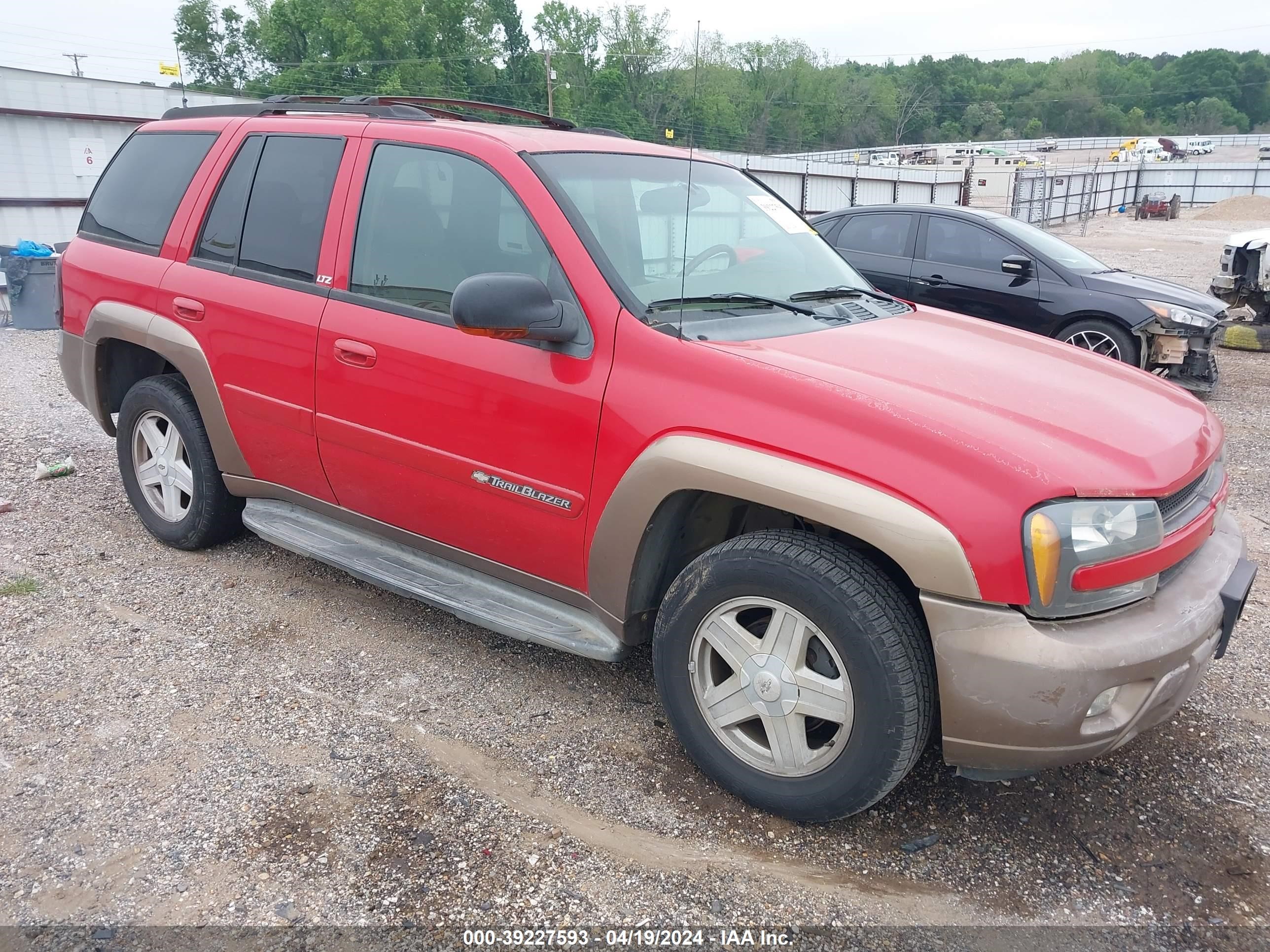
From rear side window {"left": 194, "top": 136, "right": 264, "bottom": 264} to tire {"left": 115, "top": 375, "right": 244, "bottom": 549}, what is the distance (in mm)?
673

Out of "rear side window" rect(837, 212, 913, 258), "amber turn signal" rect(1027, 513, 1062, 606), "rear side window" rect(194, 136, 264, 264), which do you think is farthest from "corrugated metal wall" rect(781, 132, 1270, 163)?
"amber turn signal" rect(1027, 513, 1062, 606)

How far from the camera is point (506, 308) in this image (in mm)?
2697

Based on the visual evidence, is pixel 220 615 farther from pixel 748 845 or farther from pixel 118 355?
pixel 748 845

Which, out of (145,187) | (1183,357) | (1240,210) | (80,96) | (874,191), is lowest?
(1183,357)

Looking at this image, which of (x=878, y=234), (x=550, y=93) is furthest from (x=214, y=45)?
(x=878, y=234)

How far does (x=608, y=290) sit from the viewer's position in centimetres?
289

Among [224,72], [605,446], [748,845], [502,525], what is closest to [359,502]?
[502,525]

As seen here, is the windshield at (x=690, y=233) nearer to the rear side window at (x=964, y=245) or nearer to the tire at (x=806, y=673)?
the tire at (x=806, y=673)

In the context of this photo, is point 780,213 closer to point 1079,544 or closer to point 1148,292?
point 1079,544

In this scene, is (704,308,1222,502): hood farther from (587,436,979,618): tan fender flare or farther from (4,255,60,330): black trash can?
(4,255,60,330): black trash can

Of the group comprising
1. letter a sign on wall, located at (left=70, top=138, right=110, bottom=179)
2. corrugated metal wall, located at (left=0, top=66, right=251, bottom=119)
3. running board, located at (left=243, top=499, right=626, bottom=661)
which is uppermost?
corrugated metal wall, located at (left=0, top=66, right=251, bottom=119)

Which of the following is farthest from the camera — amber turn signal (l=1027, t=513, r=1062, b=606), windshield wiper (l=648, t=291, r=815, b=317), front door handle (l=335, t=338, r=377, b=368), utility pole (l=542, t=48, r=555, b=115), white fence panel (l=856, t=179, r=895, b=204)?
white fence panel (l=856, t=179, r=895, b=204)

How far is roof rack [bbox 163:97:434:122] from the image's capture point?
3682 millimetres

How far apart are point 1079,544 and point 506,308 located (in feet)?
5.40
